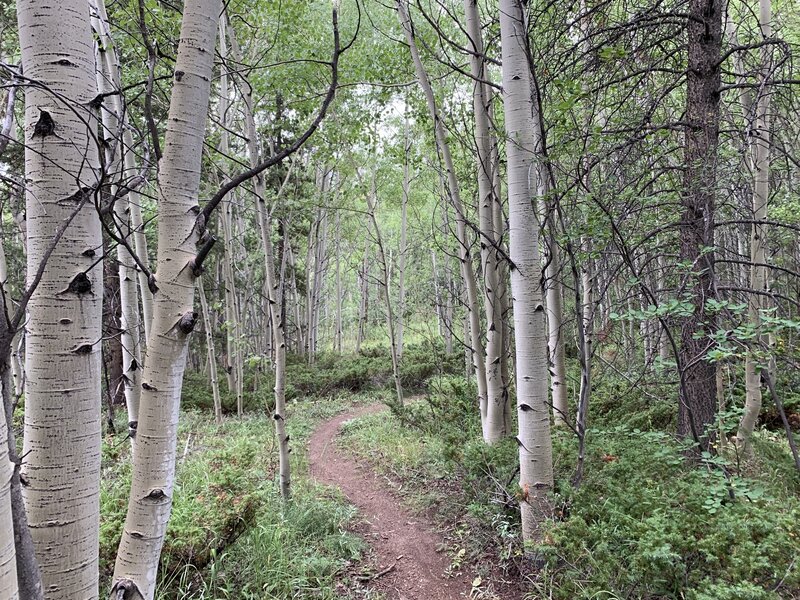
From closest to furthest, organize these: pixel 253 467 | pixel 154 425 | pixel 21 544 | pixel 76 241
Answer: pixel 21 544 < pixel 76 241 < pixel 154 425 < pixel 253 467

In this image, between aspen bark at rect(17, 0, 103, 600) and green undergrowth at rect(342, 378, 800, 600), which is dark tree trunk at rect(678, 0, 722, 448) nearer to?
green undergrowth at rect(342, 378, 800, 600)

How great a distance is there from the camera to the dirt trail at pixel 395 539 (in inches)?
133

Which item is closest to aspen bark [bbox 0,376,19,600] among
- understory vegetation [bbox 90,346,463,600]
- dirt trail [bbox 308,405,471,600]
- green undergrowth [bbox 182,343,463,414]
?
understory vegetation [bbox 90,346,463,600]

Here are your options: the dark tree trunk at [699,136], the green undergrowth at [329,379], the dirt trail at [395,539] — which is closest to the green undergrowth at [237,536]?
the dirt trail at [395,539]

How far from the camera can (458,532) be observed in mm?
4043

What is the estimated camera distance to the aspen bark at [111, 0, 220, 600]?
140cm

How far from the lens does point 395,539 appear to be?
13.6ft

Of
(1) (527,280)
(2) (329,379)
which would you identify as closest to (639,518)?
(1) (527,280)

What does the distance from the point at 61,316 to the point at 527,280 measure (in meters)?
2.69

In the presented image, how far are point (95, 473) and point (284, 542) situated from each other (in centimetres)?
262

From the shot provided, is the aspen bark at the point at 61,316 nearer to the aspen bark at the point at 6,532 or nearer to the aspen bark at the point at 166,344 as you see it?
the aspen bark at the point at 166,344

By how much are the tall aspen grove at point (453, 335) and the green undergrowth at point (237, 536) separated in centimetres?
3

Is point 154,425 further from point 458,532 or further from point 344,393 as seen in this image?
point 344,393

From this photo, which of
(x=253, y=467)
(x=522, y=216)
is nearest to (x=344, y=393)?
(x=253, y=467)
